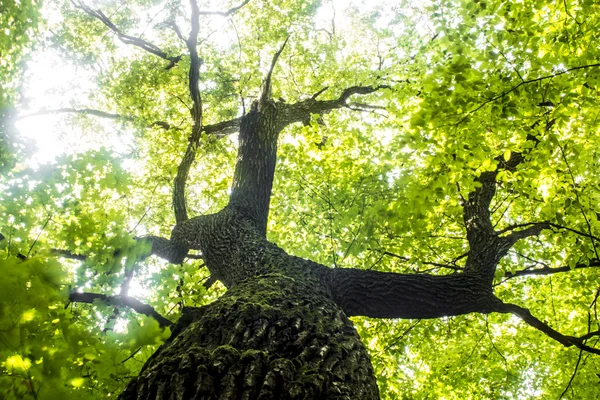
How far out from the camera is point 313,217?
6.14 m

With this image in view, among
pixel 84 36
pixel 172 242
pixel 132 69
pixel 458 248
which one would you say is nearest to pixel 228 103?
pixel 132 69

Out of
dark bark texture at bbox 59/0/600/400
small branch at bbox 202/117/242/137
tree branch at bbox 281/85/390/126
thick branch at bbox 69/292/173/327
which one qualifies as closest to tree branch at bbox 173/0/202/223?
dark bark texture at bbox 59/0/600/400

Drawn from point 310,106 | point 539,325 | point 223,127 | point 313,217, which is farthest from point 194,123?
point 539,325

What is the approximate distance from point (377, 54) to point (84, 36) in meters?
7.54

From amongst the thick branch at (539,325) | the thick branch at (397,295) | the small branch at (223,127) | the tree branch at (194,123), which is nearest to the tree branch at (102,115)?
the small branch at (223,127)

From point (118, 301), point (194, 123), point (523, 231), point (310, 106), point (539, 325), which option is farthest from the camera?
point (310, 106)

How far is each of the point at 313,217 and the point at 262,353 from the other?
165 inches

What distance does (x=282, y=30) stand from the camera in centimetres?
830

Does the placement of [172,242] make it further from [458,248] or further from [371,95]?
[371,95]

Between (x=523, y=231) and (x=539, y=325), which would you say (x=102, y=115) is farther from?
(x=539, y=325)

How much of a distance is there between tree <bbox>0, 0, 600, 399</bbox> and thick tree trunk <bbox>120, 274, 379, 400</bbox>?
0.01 metres

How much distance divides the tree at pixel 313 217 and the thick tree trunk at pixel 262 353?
0.01m

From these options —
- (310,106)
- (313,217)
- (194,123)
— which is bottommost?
(313,217)

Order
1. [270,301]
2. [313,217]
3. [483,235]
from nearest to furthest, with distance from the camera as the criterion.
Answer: [270,301] → [483,235] → [313,217]
